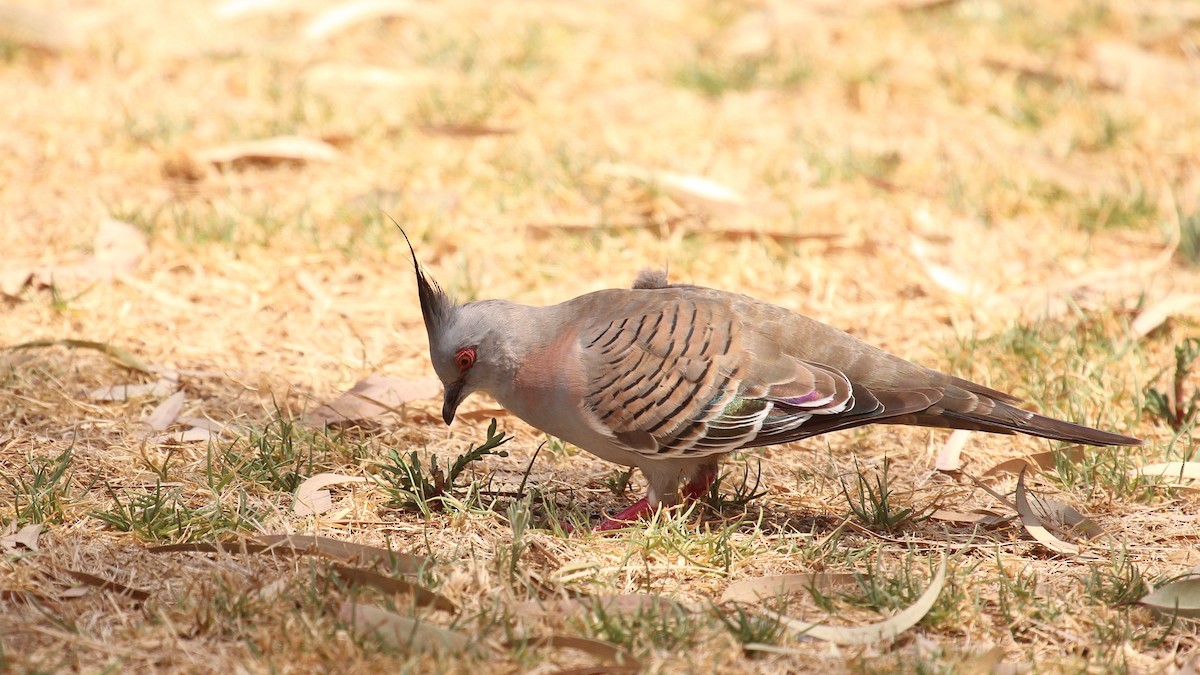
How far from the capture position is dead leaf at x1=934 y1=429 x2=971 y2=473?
4.29 metres

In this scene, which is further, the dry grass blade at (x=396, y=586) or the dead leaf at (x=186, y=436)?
the dead leaf at (x=186, y=436)

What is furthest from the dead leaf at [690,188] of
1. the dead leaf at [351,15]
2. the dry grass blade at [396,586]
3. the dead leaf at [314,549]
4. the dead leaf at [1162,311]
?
the dry grass blade at [396,586]

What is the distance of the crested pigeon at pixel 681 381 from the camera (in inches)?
147

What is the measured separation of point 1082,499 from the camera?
4039mm

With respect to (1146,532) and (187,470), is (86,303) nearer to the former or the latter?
(187,470)

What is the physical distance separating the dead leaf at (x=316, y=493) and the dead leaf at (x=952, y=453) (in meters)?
1.86

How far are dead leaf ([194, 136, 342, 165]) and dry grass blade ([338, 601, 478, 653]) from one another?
394 centimetres

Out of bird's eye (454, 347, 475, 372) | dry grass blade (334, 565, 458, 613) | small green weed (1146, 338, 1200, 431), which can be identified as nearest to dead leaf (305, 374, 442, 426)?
bird's eye (454, 347, 475, 372)

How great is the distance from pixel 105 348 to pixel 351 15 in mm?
4399

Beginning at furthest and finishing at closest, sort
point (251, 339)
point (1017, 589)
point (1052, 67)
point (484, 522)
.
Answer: point (1052, 67)
point (251, 339)
point (484, 522)
point (1017, 589)

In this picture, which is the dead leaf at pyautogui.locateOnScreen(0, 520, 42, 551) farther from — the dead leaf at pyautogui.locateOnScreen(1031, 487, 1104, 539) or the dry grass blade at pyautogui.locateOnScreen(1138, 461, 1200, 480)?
the dry grass blade at pyautogui.locateOnScreen(1138, 461, 1200, 480)

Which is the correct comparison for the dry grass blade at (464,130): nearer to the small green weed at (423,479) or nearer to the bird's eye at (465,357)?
the bird's eye at (465,357)

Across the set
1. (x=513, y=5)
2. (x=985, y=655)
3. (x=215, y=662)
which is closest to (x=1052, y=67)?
(x=513, y=5)

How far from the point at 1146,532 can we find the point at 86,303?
3875 millimetres
